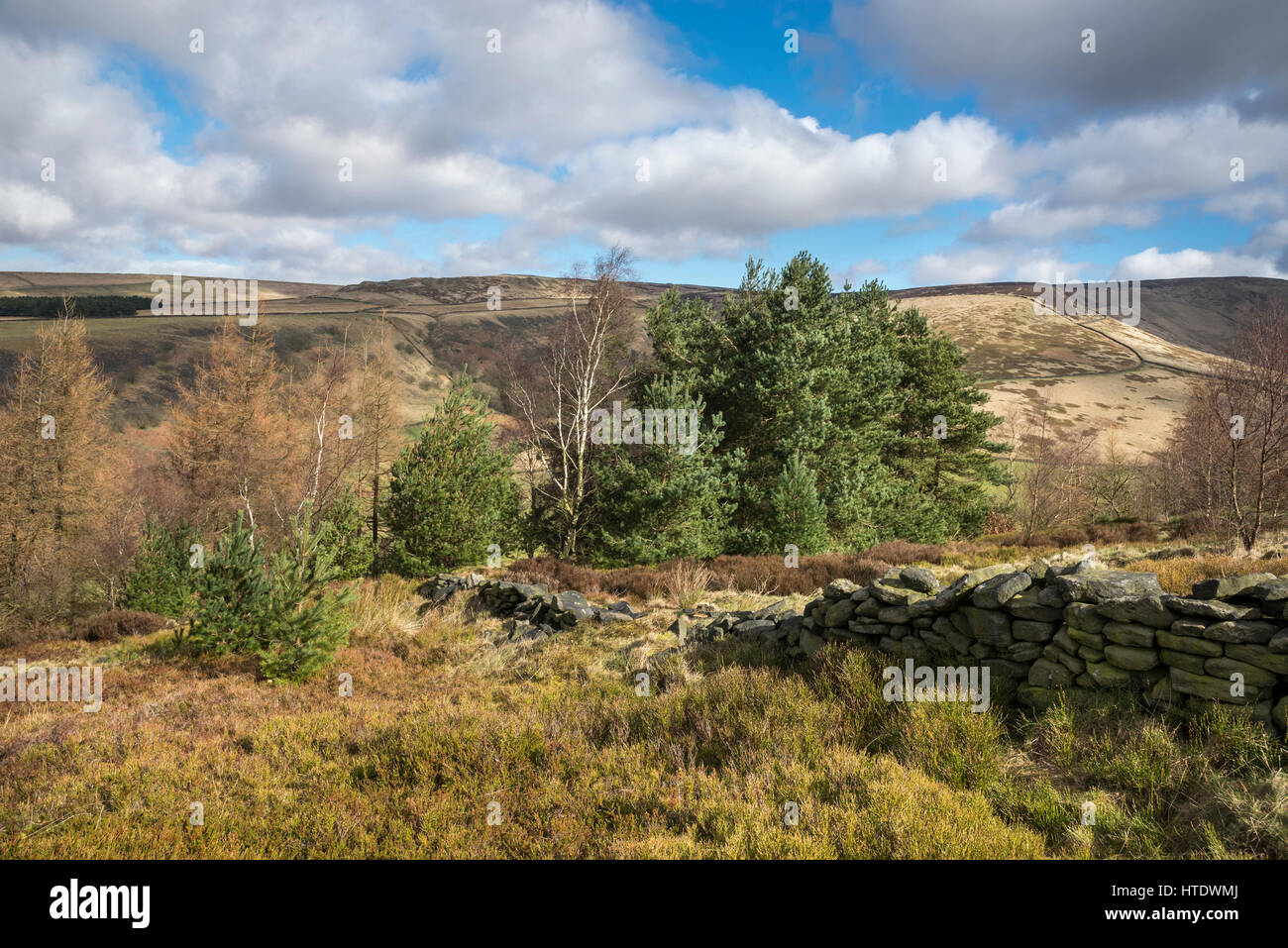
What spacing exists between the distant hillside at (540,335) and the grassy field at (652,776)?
17.8m

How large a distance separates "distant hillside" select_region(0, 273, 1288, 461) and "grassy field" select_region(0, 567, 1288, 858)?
58.5 feet

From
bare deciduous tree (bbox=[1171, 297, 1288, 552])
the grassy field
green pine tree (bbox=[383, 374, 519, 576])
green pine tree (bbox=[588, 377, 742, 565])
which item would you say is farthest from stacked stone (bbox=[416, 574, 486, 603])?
bare deciduous tree (bbox=[1171, 297, 1288, 552])

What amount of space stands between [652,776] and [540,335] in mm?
94521

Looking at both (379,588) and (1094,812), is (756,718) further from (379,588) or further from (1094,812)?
(379,588)

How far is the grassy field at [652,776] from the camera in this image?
151 inches

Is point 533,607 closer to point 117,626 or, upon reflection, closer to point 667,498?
point 667,498

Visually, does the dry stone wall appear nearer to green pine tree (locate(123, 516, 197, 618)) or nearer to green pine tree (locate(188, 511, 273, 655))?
green pine tree (locate(188, 511, 273, 655))

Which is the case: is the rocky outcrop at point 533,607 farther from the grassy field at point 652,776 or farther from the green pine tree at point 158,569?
the green pine tree at point 158,569

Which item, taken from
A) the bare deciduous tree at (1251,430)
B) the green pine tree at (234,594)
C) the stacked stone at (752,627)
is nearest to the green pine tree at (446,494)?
the green pine tree at (234,594)

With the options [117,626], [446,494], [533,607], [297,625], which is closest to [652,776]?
[297,625]

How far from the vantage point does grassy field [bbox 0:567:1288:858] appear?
3.83m

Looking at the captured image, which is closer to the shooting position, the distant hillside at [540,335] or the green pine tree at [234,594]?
the green pine tree at [234,594]

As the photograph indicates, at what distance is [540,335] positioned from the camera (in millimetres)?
94875
